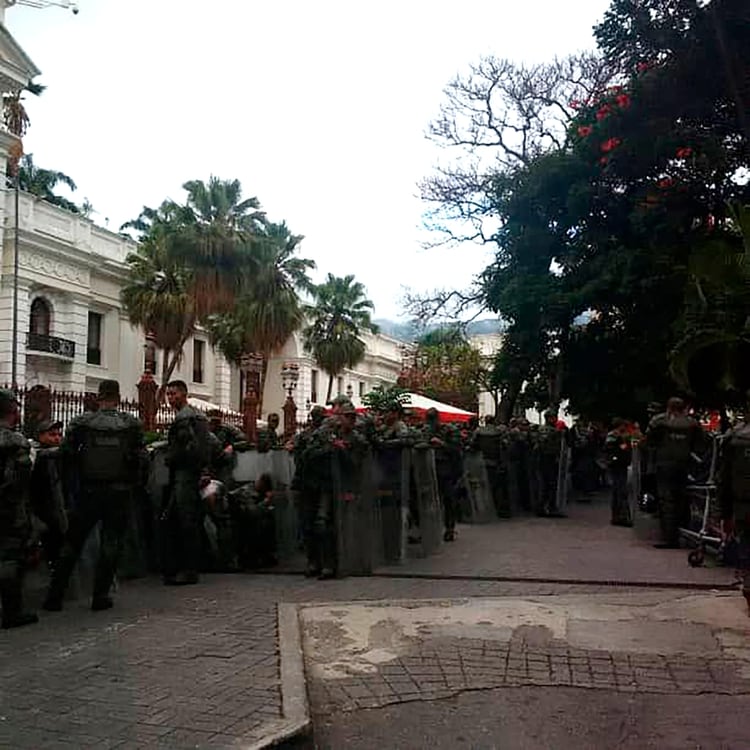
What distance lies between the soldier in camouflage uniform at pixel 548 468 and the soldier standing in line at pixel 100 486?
33.0 feet

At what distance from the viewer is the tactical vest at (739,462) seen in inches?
268

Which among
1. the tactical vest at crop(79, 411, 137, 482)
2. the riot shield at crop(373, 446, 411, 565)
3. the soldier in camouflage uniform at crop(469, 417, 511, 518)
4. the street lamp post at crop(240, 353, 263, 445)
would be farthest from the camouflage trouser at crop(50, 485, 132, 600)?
the street lamp post at crop(240, 353, 263, 445)

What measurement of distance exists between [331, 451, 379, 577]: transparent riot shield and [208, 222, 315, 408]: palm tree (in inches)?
884

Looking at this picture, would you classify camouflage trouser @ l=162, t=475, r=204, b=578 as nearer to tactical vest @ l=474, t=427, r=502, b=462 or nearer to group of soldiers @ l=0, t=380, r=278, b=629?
group of soldiers @ l=0, t=380, r=278, b=629

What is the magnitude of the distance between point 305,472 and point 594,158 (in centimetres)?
1460

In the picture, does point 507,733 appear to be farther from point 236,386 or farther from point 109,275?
point 236,386

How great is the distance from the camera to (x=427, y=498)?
10.3 m

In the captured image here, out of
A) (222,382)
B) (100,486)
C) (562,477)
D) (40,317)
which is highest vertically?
(40,317)

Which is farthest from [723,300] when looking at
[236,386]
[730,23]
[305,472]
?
[236,386]

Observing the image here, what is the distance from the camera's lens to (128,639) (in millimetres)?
6152

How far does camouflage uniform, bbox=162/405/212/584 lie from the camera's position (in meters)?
8.38

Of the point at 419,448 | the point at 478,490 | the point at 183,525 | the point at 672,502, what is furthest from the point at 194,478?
the point at 478,490

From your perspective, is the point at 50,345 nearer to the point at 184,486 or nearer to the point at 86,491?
the point at 184,486

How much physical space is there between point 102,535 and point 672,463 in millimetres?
6848
